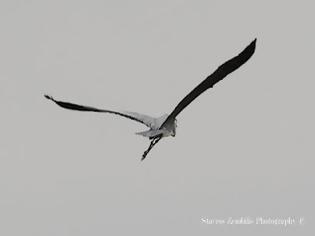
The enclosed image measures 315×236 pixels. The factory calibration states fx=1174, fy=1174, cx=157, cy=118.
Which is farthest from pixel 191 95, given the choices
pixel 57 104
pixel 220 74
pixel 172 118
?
pixel 57 104

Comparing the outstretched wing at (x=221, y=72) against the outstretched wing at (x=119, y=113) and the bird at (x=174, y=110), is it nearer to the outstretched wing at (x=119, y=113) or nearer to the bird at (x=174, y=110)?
the bird at (x=174, y=110)

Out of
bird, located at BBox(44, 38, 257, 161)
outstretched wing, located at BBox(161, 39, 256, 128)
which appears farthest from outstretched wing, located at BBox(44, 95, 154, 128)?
outstretched wing, located at BBox(161, 39, 256, 128)

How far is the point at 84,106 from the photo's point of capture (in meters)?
31.2

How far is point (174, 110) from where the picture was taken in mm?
29797

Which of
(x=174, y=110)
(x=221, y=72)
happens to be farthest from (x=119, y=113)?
(x=221, y=72)

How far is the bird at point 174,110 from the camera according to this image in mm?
27208

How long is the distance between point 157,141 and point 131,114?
48.5 inches

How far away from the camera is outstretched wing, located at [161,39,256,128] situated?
2677cm

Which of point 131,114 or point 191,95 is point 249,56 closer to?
point 191,95

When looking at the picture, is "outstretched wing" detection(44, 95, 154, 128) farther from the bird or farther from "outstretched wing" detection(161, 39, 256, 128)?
"outstretched wing" detection(161, 39, 256, 128)

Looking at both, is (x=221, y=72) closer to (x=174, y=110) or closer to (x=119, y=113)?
(x=174, y=110)

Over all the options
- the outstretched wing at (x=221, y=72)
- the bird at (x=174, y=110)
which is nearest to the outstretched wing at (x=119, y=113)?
the bird at (x=174, y=110)

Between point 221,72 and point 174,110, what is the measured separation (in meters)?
2.55

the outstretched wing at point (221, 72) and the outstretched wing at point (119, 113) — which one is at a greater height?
the outstretched wing at point (119, 113)
